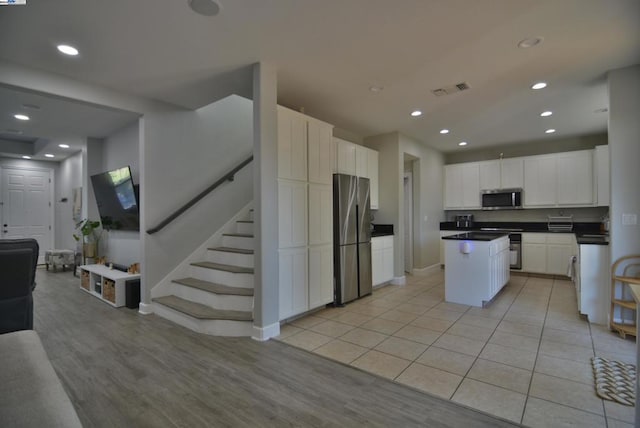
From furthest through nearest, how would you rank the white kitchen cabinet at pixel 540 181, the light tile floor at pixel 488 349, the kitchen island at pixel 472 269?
the white kitchen cabinet at pixel 540 181 → the kitchen island at pixel 472 269 → the light tile floor at pixel 488 349

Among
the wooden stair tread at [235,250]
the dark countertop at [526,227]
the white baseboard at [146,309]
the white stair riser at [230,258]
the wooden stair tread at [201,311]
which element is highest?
the dark countertop at [526,227]

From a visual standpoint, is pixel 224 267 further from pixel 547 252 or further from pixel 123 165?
pixel 547 252

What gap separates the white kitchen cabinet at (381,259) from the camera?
5.12 m

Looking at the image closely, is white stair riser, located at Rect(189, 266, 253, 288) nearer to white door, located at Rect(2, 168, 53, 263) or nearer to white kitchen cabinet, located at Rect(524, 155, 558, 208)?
white kitchen cabinet, located at Rect(524, 155, 558, 208)

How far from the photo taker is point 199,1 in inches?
85.9

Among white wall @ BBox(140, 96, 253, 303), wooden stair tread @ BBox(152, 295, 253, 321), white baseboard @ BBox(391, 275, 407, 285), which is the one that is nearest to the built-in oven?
white baseboard @ BBox(391, 275, 407, 285)

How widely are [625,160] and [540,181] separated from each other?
11.2ft

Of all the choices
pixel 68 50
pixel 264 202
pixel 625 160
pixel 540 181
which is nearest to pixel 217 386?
pixel 264 202

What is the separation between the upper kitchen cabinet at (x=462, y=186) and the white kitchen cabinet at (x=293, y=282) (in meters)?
5.10

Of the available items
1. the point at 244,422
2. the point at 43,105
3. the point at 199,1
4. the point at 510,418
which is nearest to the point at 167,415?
the point at 244,422

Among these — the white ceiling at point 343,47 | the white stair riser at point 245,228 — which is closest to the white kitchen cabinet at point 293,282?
the white stair riser at point 245,228

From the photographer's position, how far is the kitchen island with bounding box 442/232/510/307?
421cm

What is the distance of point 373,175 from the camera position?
5.68m

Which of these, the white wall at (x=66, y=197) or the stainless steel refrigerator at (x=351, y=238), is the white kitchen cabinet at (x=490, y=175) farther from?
the white wall at (x=66, y=197)
